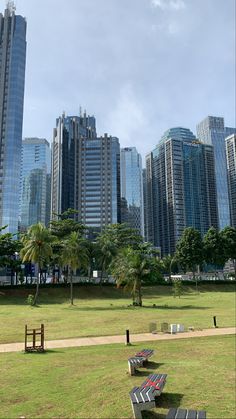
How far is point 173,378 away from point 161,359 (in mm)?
3826

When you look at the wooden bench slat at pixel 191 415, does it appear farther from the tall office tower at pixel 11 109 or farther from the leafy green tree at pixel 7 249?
the tall office tower at pixel 11 109

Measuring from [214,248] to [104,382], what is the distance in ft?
256

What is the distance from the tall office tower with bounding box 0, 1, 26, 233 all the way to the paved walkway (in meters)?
115

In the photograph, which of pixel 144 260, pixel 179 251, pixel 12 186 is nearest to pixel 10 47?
pixel 12 186

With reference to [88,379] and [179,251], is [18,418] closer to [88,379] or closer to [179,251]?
[88,379]

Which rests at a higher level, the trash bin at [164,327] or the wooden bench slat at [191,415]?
the wooden bench slat at [191,415]

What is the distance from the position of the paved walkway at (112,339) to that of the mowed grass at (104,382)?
230cm

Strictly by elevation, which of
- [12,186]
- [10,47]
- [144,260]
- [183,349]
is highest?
[10,47]

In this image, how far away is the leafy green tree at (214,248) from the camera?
86.8m

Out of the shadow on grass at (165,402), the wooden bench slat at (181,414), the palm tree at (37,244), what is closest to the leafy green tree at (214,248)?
the palm tree at (37,244)

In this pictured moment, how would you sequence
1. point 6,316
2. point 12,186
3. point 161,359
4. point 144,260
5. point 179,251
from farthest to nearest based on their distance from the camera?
1. point 12,186
2. point 179,251
3. point 144,260
4. point 6,316
5. point 161,359

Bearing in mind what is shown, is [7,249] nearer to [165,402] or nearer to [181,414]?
[165,402]

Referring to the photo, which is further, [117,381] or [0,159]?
[0,159]

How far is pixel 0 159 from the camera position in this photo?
14188 centimetres
